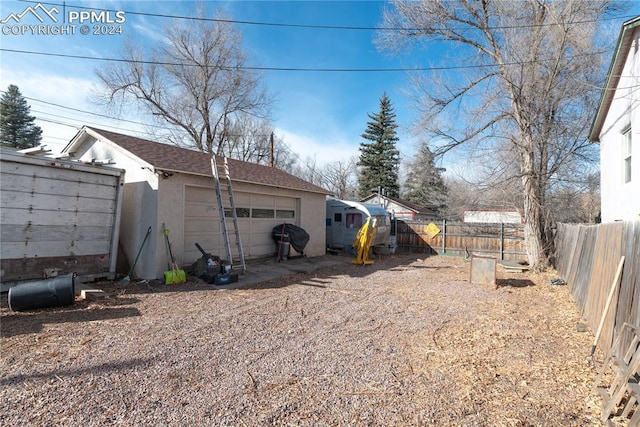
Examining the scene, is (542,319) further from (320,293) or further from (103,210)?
(103,210)

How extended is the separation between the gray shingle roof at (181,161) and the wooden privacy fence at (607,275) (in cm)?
830

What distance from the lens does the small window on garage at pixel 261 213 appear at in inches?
420

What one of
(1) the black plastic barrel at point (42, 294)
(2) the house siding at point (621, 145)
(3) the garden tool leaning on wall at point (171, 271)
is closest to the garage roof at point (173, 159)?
(3) the garden tool leaning on wall at point (171, 271)

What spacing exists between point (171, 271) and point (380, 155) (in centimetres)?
2916

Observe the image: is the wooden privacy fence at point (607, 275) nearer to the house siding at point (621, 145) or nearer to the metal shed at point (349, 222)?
the house siding at point (621, 145)

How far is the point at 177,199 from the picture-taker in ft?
26.8

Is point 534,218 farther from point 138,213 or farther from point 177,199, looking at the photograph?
point 138,213

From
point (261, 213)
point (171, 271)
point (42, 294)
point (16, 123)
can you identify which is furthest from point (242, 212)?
point (16, 123)

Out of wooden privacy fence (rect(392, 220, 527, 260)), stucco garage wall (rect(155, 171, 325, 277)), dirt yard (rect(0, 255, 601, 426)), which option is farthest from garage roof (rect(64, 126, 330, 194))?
wooden privacy fence (rect(392, 220, 527, 260))

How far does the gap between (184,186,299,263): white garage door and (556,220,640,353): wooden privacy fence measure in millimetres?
8293

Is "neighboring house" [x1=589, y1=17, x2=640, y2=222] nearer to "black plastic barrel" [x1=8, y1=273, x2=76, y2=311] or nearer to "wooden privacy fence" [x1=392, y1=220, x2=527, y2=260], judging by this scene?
"wooden privacy fence" [x1=392, y1=220, x2=527, y2=260]

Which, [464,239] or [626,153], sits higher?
[626,153]

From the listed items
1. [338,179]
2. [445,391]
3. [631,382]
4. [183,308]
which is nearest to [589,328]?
[631,382]

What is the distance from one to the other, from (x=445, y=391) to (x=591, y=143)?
1200cm
